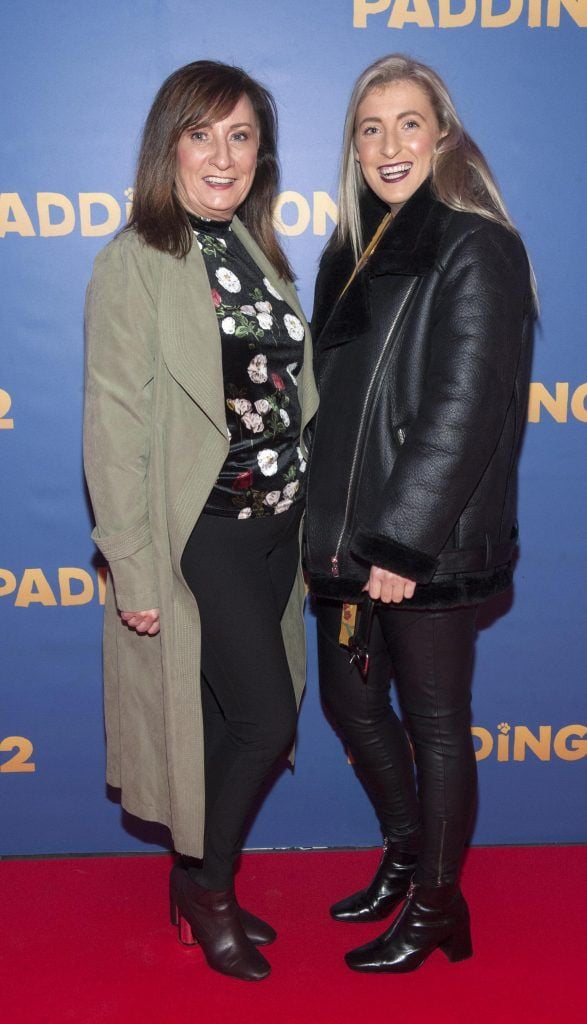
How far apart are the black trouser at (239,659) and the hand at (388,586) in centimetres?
23

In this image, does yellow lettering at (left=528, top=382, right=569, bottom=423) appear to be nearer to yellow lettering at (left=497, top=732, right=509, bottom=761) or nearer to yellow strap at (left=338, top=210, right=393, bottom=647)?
yellow strap at (left=338, top=210, right=393, bottom=647)

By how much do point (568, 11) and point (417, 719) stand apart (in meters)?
1.65

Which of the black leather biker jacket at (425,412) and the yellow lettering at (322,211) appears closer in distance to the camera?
the black leather biker jacket at (425,412)

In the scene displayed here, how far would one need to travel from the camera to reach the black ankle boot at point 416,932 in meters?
2.06

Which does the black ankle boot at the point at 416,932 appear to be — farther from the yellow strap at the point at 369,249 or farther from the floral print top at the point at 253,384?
the yellow strap at the point at 369,249

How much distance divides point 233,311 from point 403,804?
3.87 feet

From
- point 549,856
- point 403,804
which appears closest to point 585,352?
A: point 403,804

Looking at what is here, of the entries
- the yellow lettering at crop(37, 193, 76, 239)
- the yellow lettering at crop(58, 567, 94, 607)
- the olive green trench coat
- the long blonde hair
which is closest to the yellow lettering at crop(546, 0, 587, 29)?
the long blonde hair

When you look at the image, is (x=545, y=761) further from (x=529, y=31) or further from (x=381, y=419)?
(x=529, y=31)

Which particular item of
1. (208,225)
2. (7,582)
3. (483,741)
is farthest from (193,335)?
(483,741)

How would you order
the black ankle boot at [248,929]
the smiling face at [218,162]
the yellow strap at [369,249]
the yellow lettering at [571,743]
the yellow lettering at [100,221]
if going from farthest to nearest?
the yellow lettering at [571,743] < the yellow lettering at [100,221] < the black ankle boot at [248,929] < the yellow strap at [369,249] < the smiling face at [218,162]

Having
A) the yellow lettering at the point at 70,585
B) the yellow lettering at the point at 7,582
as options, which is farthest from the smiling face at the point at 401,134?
the yellow lettering at the point at 7,582

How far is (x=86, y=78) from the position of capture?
2221mm

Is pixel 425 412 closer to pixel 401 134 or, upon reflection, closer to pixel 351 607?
pixel 351 607
